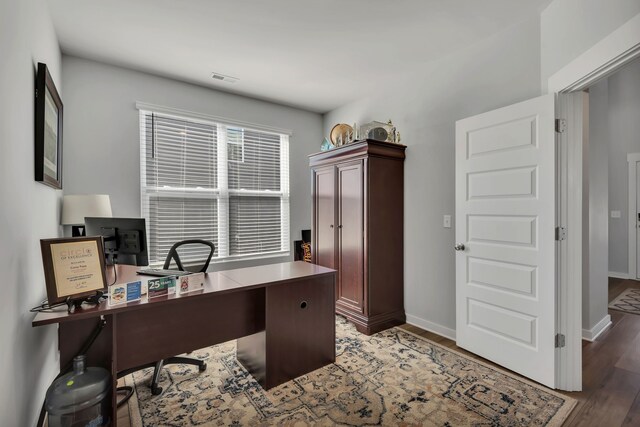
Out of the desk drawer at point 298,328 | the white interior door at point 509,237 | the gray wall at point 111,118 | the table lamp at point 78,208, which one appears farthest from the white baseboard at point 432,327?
the table lamp at point 78,208

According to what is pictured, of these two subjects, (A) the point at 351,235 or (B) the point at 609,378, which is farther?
(A) the point at 351,235

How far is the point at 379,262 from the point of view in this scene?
3105 millimetres

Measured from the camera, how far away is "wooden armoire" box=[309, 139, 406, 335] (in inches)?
119

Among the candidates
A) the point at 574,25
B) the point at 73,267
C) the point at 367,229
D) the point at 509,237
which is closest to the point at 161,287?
the point at 73,267

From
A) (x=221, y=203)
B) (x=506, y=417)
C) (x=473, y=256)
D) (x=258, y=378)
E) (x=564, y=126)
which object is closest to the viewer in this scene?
(x=506, y=417)

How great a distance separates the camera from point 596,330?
2879 mm

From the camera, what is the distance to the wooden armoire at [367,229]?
303 cm

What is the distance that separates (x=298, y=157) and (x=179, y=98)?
1698 mm

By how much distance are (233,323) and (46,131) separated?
1759 mm

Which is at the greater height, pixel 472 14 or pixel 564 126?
pixel 472 14

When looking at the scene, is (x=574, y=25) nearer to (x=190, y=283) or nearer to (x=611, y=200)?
(x=190, y=283)

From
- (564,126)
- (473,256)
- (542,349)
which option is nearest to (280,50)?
(564,126)

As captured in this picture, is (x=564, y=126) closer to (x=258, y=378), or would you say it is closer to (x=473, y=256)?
(x=473, y=256)

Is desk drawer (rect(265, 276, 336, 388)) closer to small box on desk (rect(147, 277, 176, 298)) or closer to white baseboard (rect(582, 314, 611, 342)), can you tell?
small box on desk (rect(147, 277, 176, 298))
